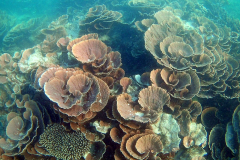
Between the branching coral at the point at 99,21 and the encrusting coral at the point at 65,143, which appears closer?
the encrusting coral at the point at 65,143

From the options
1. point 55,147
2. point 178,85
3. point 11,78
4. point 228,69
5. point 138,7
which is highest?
point 138,7

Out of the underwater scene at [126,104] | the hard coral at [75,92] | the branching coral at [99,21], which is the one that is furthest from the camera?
the branching coral at [99,21]

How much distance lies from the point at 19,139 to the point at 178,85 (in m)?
3.58

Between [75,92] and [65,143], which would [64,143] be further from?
[75,92]

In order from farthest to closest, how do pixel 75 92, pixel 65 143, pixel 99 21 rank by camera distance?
1. pixel 99 21
2. pixel 65 143
3. pixel 75 92

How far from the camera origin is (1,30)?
39.6ft

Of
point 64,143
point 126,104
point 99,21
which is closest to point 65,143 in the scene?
point 64,143

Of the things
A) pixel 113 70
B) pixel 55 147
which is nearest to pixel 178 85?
pixel 113 70

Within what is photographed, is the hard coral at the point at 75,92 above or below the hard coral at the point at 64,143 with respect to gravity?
above

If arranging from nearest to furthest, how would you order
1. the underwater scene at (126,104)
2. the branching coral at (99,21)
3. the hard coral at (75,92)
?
the hard coral at (75,92) < the underwater scene at (126,104) < the branching coral at (99,21)

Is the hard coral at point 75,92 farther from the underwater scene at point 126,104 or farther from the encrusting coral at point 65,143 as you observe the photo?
the encrusting coral at point 65,143

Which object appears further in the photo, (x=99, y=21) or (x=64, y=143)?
(x=99, y=21)

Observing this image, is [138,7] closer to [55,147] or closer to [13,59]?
[13,59]

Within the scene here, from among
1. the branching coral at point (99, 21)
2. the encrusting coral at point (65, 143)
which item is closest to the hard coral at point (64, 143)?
the encrusting coral at point (65, 143)
